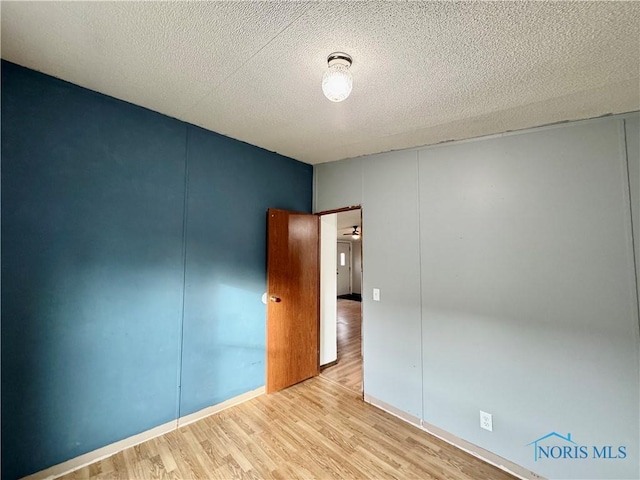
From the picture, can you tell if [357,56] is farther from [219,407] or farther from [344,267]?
[344,267]

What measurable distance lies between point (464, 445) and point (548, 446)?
1.83 ft

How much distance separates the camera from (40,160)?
1.69 m

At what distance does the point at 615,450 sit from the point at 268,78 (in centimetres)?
308

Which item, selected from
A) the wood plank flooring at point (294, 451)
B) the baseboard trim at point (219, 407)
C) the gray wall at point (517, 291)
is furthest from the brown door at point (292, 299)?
the gray wall at point (517, 291)

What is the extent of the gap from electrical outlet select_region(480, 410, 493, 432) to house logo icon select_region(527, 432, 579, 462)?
0.76 feet

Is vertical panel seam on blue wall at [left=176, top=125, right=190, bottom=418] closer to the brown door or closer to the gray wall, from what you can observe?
the brown door

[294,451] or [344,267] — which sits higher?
[344,267]

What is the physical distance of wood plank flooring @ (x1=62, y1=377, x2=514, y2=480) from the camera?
181cm

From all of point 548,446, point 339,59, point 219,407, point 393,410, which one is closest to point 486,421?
point 548,446

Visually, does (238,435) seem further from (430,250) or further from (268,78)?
(268,78)

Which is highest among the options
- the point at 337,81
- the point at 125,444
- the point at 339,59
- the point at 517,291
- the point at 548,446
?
the point at 339,59

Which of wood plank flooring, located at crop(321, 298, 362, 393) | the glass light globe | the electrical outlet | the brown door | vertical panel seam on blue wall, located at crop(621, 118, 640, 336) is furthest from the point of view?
wood plank flooring, located at crop(321, 298, 362, 393)

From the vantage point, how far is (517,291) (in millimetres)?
1970

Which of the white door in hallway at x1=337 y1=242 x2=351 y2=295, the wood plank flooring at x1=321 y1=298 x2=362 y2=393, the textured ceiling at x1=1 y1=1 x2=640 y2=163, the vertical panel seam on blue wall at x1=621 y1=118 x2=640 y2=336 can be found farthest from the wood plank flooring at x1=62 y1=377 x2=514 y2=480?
the white door in hallway at x1=337 y1=242 x2=351 y2=295
